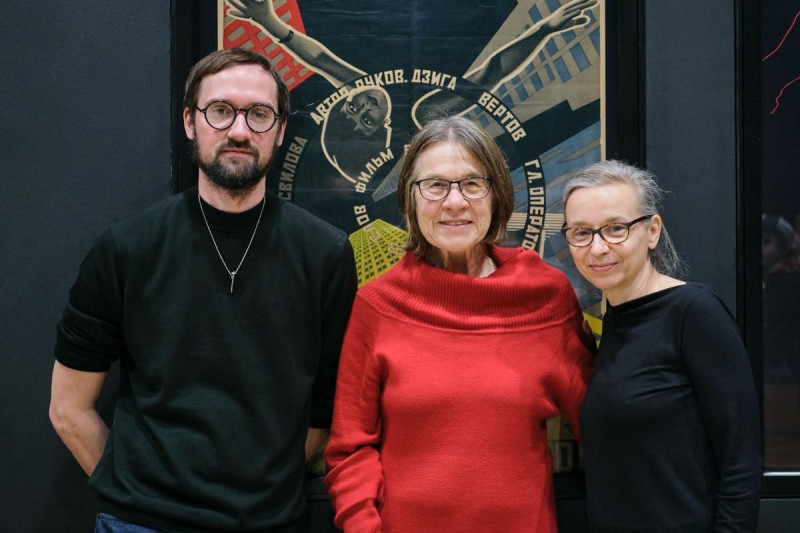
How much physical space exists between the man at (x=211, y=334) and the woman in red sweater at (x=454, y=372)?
144mm

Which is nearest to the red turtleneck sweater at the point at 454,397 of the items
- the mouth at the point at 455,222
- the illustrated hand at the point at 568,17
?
the mouth at the point at 455,222

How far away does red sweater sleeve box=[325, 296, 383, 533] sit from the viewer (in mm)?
1725

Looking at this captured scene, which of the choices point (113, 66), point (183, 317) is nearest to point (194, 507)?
point (183, 317)

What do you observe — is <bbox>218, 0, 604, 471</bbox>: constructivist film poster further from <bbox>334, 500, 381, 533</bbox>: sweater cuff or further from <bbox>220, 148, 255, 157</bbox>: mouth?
<bbox>334, 500, 381, 533</bbox>: sweater cuff

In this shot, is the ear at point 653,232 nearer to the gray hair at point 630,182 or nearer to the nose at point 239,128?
the gray hair at point 630,182

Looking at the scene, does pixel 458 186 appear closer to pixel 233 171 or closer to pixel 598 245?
pixel 598 245

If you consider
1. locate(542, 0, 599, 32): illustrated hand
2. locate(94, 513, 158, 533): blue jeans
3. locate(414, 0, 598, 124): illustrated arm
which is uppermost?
locate(542, 0, 599, 32): illustrated hand

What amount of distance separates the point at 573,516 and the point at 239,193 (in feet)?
4.42

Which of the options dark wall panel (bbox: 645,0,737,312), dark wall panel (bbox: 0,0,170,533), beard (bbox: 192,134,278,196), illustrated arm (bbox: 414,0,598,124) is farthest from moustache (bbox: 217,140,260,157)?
dark wall panel (bbox: 645,0,737,312)

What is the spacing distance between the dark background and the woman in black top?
751mm

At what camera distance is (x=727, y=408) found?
1455 mm

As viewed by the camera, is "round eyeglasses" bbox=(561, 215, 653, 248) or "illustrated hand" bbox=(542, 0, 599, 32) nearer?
"round eyeglasses" bbox=(561, 215, 653, 248)

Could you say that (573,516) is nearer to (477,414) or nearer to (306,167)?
(477,414)

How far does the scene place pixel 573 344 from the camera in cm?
183
